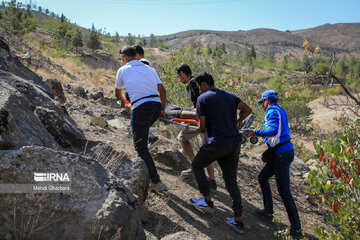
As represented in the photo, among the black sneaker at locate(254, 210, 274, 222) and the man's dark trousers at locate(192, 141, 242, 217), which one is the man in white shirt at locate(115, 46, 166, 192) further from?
the black sneaker at locate(254, 210, 274, 222)

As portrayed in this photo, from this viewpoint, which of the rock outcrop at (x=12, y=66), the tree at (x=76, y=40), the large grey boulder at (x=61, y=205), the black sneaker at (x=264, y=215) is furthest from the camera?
the tree at (x=76, y=40)

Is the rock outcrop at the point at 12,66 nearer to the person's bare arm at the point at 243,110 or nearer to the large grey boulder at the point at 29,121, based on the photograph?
the large grey boulder at the point at 29,121

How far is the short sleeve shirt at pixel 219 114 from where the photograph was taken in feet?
10.8

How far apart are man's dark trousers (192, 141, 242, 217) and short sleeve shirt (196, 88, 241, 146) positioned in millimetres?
86

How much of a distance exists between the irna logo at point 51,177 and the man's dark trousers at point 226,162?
1.62 meters

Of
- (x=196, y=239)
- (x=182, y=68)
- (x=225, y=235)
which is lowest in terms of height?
(x=225, y=235)

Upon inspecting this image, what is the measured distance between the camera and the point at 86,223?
7.34 feet

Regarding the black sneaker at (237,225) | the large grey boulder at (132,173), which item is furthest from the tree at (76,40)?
the black sneaker at (237,225)

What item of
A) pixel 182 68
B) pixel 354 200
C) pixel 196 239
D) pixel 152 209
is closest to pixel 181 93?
pixel 182 68

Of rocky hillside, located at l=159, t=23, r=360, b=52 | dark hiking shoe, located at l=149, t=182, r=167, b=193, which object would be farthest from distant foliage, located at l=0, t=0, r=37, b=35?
rocky hillside, located at l=159, t=23, r=360, b=52

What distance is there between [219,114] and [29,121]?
2229 mm

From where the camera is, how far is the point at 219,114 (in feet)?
10.8

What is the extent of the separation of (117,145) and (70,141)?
196 cm

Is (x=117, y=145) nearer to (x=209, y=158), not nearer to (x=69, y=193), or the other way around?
(x=209, y=158)
